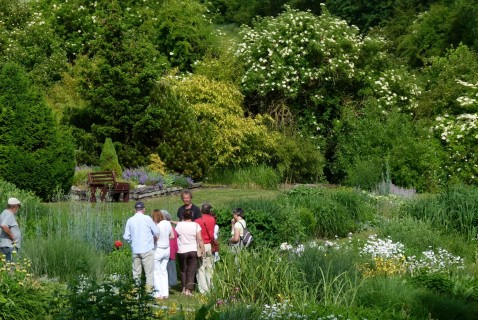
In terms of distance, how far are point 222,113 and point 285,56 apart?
13.0 ft

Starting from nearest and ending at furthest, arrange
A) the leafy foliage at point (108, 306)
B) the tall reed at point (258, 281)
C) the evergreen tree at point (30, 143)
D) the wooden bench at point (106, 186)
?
the leafy foliage at point (108, 306), the tall reed at point (258, 281), the evergreen tree at point (30, 143), the wooden bench at point (106, 186)

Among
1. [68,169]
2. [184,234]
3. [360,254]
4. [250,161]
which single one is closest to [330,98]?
[250,161]

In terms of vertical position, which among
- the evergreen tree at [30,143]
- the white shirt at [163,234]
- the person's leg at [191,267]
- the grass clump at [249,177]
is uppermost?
the evergreen tree at [30,143]

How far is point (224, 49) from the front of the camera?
36.2 m

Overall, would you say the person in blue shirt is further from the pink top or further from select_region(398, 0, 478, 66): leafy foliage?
select_region(398, 0, 478, 66): leafy foliage

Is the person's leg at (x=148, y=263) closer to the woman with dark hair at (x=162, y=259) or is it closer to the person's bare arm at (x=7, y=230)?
the woman with dark hair at (x=162, y=259)

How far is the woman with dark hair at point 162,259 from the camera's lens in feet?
48.4

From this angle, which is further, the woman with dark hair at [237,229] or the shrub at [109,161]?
the shrub at [109,161]

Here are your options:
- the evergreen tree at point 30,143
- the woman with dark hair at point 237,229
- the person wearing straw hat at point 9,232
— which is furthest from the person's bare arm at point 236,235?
the evergreen tree at point 30,143

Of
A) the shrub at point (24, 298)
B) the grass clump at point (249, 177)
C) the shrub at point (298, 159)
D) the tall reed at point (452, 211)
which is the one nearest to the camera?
the shrub at point (24, 298)

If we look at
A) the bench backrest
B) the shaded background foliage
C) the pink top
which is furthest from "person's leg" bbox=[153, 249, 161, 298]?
the shaded background foliage

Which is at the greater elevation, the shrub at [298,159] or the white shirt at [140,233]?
the white shirt at [140,233]

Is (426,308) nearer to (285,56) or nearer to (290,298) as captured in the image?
(290,298)

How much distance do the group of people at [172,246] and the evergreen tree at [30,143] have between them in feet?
28.0
